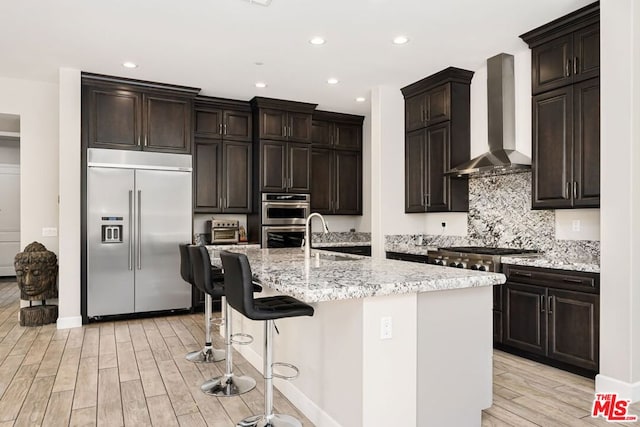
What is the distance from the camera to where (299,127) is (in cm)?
618

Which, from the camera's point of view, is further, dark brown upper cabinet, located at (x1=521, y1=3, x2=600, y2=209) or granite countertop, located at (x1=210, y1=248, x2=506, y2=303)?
dark brown upper cabinet, located at (x1=521, y1=3, x2=600, y2=209)

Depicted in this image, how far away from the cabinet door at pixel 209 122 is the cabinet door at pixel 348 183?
6.09 feet

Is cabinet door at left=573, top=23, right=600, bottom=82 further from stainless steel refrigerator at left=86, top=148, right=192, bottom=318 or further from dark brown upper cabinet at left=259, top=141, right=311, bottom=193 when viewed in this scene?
stainless steel refrigerator at left=86, top=148, right=192, bottom=318

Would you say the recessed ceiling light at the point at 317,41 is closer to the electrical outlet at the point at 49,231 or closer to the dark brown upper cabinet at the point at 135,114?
the dark brown upper cabinet at the point at 135,114

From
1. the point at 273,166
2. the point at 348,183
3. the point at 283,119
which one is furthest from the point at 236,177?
the point at 348,183

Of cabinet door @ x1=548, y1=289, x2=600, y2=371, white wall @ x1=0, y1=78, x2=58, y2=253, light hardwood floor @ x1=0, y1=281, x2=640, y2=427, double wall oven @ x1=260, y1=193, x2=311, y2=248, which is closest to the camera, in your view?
light hardwood floor @ x1=0, y1=281, x2=640, y2=427

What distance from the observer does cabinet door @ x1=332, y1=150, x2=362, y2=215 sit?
674cm

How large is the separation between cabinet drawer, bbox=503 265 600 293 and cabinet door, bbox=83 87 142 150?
14.2ft

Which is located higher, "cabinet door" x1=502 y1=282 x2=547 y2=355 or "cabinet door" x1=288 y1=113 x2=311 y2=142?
"cabinet door" x1=288 y1=113 x2=311 y2=142

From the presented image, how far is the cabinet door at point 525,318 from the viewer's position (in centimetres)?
352

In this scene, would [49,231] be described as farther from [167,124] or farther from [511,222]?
[511,222]

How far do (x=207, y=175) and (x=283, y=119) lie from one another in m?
1.31

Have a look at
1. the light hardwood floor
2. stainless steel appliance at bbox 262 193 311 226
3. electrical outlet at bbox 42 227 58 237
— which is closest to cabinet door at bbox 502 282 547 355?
the light hardwood floor

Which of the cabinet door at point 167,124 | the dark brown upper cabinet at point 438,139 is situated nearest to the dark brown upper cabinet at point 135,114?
the cabinet door at point 167,124
